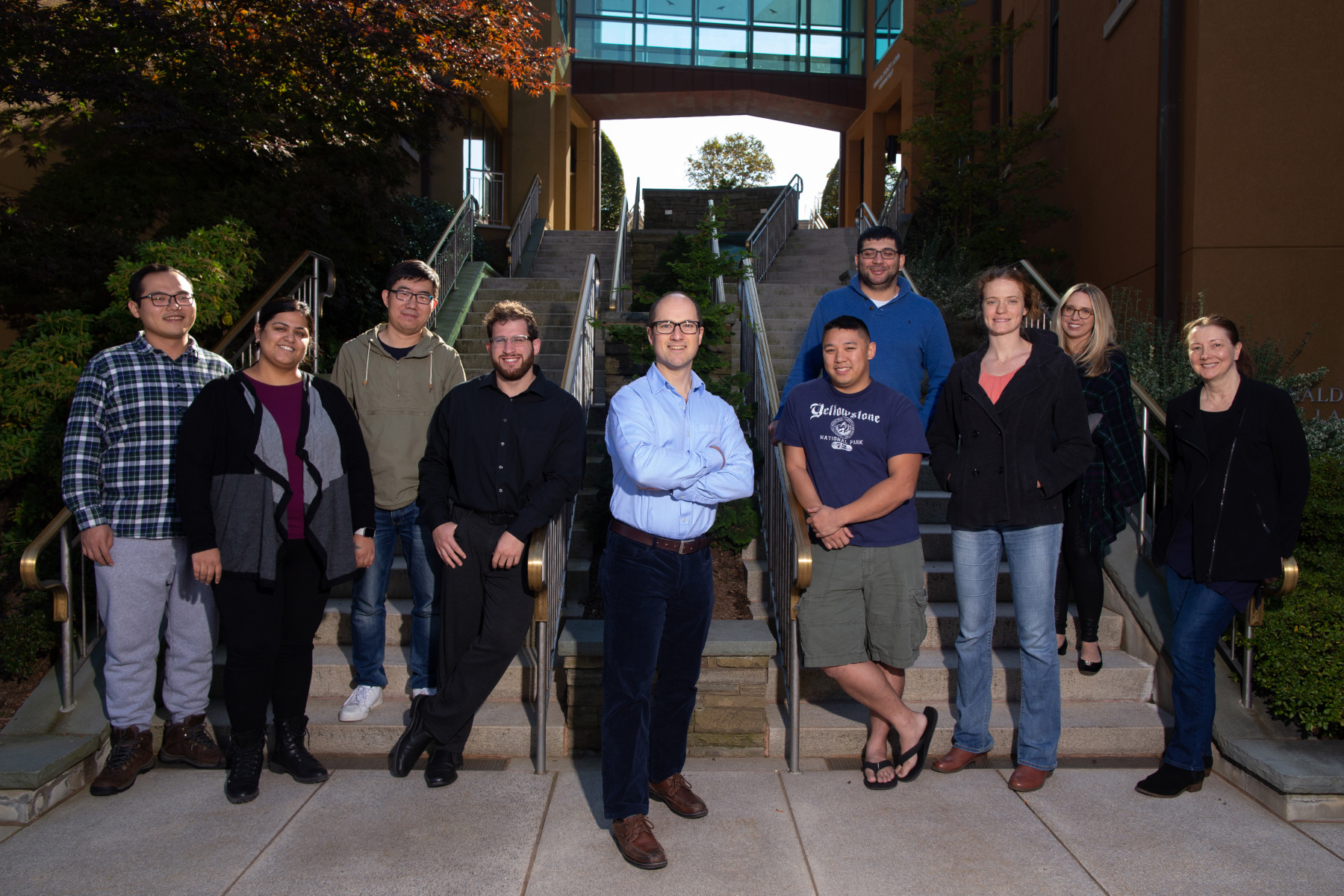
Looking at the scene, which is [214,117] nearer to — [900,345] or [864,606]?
[900,345]

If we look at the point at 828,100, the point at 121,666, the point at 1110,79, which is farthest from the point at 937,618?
the point at 828,100

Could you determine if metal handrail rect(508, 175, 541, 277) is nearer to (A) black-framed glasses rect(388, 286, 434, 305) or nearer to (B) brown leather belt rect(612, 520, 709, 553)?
(A) black-framed glasses rect(388, 286, 434, 305)

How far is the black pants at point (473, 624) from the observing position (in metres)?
3.09

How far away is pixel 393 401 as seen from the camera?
3.56 meters

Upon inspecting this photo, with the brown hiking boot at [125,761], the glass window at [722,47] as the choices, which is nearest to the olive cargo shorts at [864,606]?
the brown hiking boot at [125,761]

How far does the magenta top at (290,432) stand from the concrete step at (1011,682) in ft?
7.17

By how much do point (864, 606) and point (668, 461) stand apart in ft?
3.39

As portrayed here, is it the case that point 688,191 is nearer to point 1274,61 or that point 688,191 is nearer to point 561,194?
point 561,194

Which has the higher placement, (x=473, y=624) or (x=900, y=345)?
(x=900, y=345)

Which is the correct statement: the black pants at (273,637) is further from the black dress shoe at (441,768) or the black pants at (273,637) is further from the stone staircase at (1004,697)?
the stone staircase at (1004,697)

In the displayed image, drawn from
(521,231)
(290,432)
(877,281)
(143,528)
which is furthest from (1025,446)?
(521,231)

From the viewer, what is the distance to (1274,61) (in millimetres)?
6875

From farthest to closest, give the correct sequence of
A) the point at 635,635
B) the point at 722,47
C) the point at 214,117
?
1. the point at 722,47
2. the point at 214,117
3. the point at 635,635

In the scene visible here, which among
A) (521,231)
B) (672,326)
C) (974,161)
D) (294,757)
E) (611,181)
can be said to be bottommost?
(294,757)
